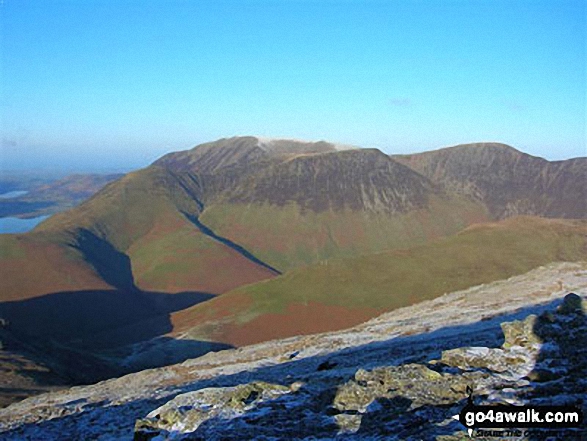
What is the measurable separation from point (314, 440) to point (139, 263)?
136 m

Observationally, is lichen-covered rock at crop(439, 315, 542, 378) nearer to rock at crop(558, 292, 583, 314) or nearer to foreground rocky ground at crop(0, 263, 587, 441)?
foreground rocky ground at crop(0, 263, 587, 441)

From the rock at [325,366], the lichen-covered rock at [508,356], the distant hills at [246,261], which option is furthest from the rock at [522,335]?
the distant hills at [246,261]

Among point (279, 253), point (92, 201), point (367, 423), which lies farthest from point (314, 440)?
point (92, 201)

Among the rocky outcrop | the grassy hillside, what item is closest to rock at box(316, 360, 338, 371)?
the rocky outcrop

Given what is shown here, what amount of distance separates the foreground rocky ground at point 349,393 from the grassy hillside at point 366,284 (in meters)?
39.4

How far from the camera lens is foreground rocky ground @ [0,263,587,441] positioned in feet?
43.3

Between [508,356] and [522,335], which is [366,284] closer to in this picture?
[522,335]

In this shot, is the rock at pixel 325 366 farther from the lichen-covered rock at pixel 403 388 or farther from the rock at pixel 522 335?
the rock at pixel 522 335

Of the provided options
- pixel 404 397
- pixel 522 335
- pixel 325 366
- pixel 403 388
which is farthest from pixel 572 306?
pixel 325 366

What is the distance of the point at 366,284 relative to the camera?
264ft

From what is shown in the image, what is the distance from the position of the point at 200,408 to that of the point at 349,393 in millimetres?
4845

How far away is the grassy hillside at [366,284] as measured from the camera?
7062 centimetres

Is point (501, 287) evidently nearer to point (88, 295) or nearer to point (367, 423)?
point (367, 423)

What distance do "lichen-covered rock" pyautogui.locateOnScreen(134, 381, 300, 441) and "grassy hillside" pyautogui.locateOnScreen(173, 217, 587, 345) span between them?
163 feet
